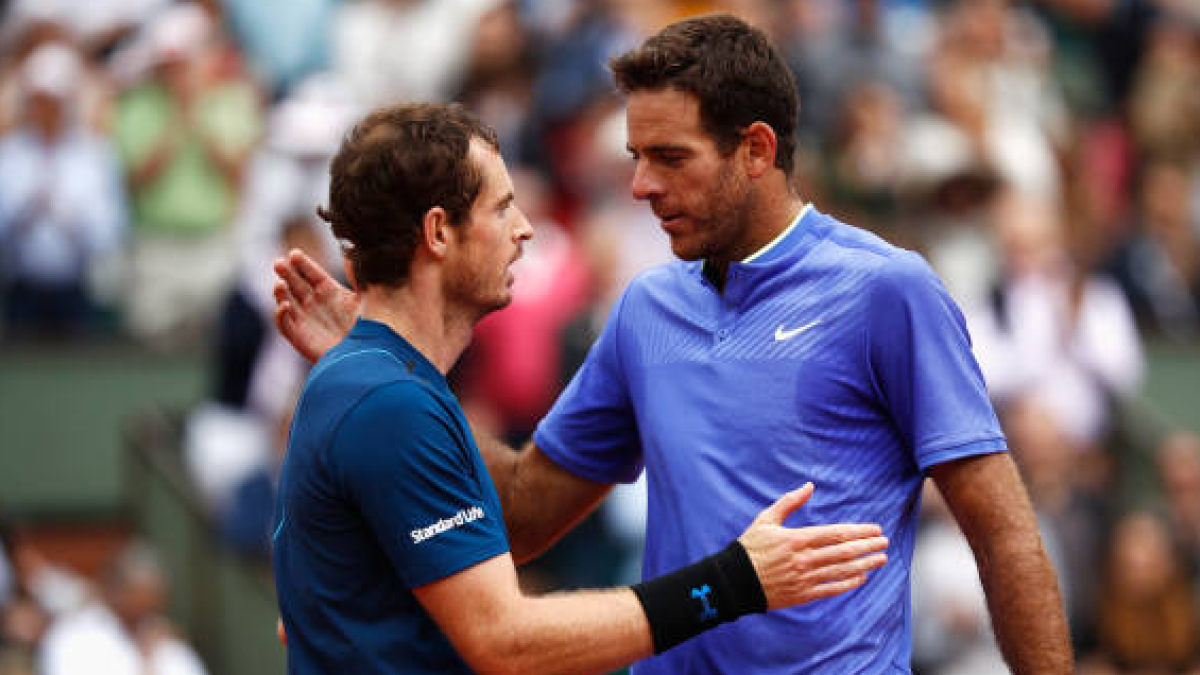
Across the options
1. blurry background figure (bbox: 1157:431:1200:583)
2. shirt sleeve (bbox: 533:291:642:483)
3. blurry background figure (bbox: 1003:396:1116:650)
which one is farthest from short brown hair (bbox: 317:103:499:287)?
blurry background figure (bbox: 1157:431:1200:583)

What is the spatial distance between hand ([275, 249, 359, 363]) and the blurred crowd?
3.57 meters

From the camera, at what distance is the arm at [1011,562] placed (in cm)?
343

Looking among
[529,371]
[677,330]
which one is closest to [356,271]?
[677,330]

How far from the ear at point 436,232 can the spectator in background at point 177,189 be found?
614 centimetres

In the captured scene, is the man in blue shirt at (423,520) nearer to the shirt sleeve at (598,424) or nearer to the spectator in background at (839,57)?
the shirt sleeve at (598,424)

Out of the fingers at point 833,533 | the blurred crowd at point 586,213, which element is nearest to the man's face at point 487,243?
the fingers at point 833,533

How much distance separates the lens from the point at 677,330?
151 inches

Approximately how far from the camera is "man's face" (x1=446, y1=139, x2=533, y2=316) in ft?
11.5

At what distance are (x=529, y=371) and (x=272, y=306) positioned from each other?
1232 millimetres

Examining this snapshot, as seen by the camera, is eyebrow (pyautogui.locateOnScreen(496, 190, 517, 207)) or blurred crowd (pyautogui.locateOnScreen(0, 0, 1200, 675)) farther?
blurred crowd (pyautogui.locateOnScreen(0, 0, 1200, 675))

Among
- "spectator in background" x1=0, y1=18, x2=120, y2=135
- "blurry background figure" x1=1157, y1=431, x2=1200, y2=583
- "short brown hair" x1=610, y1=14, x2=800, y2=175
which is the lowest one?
"blurry background figure" x1=1157, y1=431, x2=1200, y2=583

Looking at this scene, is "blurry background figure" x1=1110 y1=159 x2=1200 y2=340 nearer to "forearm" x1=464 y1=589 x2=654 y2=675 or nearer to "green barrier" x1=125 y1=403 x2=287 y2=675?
"green barrier" x1=125 y1=403 x2=287 y2=675

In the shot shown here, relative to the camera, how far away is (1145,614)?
8.46m

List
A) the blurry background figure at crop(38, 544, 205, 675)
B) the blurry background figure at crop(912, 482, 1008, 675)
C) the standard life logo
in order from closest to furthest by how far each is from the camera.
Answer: the standard life logo, the blurry background figure at crop(38, 544, 205, 675), the blurry background figure at crop(912, 482, 1008, 675)
